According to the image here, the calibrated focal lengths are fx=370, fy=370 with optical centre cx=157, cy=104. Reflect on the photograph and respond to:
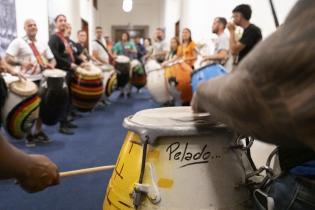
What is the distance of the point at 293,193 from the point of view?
0.93 metres

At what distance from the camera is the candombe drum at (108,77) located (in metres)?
6.33

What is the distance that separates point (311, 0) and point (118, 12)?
59.0 ft

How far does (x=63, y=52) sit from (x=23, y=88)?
137 cm

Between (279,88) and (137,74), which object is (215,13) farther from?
(279,88)

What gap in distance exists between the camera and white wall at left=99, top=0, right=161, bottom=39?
58.1ft

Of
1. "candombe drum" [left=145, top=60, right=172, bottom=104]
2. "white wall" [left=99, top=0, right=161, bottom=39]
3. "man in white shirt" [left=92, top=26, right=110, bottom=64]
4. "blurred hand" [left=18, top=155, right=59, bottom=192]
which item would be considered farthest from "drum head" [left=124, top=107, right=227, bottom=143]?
"white wall" [left=99, top=0, right=161, bottom=39]

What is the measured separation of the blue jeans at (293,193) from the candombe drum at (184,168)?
0.57 feet

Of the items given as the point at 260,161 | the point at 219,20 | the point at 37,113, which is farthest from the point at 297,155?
the point at 219,20

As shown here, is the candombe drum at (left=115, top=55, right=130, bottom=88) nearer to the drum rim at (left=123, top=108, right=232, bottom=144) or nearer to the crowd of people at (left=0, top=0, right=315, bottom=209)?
the drum rim at (left=123, top=108, right=232, bottom=144)

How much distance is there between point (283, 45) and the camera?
562 millimetres

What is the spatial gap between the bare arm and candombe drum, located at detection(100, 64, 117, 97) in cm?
571

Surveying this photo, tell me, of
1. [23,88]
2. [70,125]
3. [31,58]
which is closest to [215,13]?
[70,125]

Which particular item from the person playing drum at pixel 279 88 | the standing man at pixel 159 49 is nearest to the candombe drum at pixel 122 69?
the standing man at pixel 159 49

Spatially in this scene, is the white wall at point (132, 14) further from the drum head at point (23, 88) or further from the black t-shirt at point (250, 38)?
the drum head at point (23, 88)
